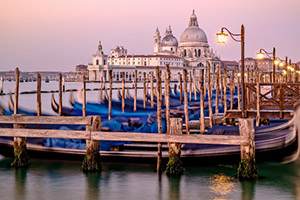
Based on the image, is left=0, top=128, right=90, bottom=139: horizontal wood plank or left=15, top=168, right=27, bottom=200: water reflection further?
left=0, top=128, right=90, bottom=139: horizontal wood plank

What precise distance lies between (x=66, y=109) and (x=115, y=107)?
3114mm

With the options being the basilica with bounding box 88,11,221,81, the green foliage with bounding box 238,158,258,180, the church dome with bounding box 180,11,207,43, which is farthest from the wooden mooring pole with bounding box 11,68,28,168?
the church dome with bounding box 180,11,207,43

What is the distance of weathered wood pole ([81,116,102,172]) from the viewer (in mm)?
5973

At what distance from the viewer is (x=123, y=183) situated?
19.7 feet

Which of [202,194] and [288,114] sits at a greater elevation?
[288,114]

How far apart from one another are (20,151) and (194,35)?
73129 mm

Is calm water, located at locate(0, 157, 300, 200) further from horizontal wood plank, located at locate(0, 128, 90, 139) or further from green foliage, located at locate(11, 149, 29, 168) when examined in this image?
horizontal wood plank, located at locate(0, 128, 90, 139)

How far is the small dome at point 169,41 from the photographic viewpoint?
84.6 meters

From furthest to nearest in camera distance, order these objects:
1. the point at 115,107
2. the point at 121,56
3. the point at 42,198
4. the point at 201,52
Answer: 1. the point at 121,56
2. the point at 201,52
3. the point at 115,107
4. the point at 42,198

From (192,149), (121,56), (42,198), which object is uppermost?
(121,56)

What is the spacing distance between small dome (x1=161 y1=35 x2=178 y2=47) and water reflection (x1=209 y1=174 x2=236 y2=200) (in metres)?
79.1

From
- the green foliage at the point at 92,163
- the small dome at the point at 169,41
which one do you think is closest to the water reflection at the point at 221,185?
the green foliage at the point at 92,163

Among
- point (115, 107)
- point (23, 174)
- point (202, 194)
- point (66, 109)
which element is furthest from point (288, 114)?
point (115, 107)

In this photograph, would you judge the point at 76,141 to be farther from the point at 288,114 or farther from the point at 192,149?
the point at 288,114
